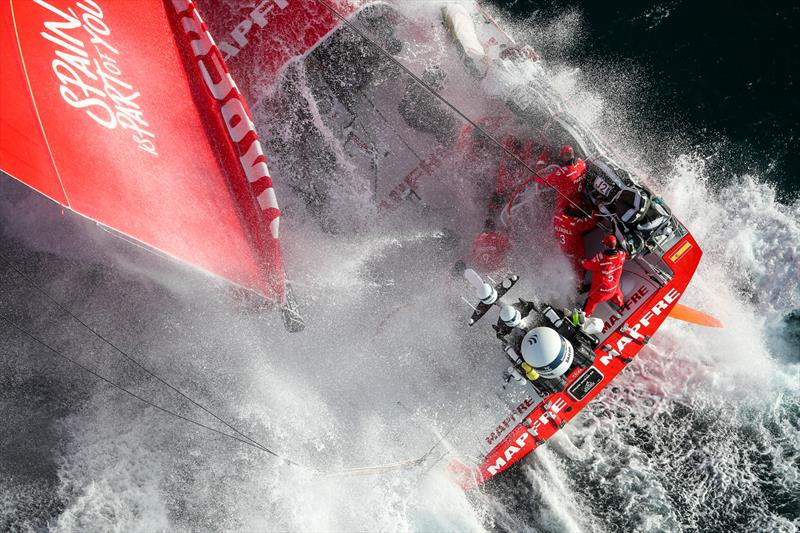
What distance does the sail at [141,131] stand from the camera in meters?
3.12

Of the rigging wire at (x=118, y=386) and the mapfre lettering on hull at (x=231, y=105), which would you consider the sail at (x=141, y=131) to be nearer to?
the mapfre lettering on hull at (x=231, y=105)

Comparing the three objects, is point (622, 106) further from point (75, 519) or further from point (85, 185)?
point (75, 519)

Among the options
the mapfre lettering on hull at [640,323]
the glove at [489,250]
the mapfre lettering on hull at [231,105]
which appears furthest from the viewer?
the glove at [489,250]

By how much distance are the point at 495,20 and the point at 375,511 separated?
5.60 m

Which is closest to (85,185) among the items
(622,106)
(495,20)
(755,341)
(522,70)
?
(522,70)

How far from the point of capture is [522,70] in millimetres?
6160

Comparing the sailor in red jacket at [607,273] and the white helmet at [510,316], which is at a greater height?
the sailor in red jacket at [607,273]

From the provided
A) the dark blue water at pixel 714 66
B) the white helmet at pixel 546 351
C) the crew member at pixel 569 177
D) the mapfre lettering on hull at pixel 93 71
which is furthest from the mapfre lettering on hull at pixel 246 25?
the white helmet at pixel 546 351

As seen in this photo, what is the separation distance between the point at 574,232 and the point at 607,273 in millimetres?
641

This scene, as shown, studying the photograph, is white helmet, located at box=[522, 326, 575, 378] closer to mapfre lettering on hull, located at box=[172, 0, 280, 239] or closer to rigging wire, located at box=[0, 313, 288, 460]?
mapfre lettering on hull, located at box=[172, 0, 280, 239]

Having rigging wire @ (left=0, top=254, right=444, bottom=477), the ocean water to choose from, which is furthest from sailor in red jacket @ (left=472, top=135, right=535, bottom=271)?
rigging wire @ (left=0, top=254, right=444, bottom=477)

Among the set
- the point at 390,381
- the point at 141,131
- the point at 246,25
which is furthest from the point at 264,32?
the point at 390,381

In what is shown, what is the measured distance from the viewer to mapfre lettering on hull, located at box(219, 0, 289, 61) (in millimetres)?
5594

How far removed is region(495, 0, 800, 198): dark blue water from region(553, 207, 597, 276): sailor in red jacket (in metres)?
1.55
